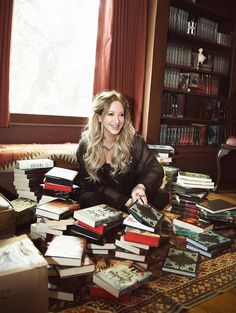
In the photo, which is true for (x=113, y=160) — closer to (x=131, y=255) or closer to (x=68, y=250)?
(x=131, y=255)

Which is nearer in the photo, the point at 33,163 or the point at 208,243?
the point at 208,243

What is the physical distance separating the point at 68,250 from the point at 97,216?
28 cm

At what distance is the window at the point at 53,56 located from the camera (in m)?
2.95

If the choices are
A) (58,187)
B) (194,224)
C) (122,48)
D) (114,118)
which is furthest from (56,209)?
(122,48)

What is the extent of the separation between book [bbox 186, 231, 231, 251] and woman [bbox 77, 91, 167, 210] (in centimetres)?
40

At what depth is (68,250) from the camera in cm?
157

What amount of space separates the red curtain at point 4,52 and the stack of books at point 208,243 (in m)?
1.75

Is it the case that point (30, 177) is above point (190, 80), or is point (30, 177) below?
below

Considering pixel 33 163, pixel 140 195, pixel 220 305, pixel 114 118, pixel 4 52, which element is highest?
Answer: pixel 4 52

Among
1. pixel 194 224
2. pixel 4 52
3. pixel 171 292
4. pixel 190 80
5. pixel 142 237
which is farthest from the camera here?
pixel 190 80

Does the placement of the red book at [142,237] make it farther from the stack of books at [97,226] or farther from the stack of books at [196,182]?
the stack of books at [196,182]

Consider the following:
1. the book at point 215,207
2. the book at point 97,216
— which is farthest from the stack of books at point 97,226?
the book at point 215,207

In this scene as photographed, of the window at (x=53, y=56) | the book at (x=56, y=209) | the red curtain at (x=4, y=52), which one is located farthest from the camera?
the window at (x=53, y=56)

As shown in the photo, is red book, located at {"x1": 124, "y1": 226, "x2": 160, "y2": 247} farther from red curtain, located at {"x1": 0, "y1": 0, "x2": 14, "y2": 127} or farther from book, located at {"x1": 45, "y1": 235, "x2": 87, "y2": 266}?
red curtain, located at {"x1": 0, "y1": 0, "x2": 14, "y2": 127}
